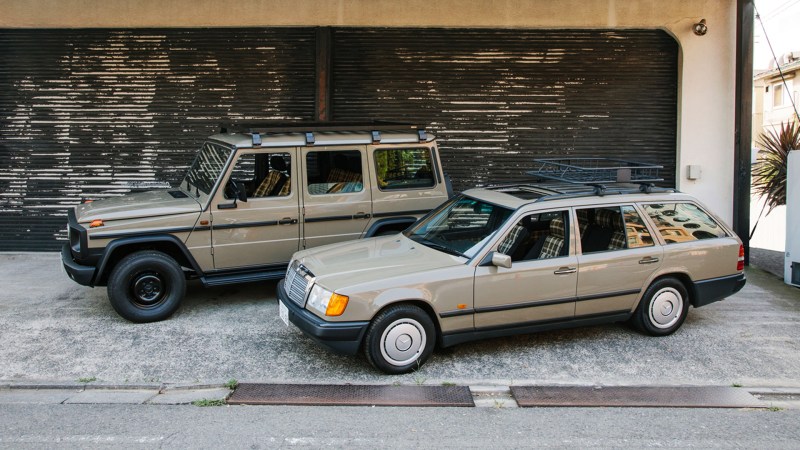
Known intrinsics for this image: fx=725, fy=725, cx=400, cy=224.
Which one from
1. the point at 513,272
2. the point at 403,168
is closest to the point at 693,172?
the point at 403,168

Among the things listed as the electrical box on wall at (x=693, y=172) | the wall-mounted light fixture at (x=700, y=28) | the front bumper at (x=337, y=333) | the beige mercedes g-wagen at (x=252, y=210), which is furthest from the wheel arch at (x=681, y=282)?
the wall-mounted light fixture at (x=700, y=28)

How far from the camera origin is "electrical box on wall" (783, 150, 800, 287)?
9430 mm

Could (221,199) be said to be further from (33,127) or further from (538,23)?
(538,23)

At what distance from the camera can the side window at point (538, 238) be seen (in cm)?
674

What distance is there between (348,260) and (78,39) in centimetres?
695

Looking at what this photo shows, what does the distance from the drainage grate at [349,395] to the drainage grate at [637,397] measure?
1.83 ft

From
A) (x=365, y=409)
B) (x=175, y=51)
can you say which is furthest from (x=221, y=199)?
(x=175, y=51)

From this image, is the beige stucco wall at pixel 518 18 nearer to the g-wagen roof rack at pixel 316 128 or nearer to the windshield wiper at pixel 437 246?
the g-wagen roof rack at pixel 316 128

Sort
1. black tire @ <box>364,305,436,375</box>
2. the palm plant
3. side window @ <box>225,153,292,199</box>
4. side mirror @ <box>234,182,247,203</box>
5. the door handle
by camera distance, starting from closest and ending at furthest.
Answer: black tire @ <box>364,305,436,375</box> < the door handle < side mirror @ <box>234,182,247,203</box> < side window @ <box>225,153,292,199</box> < the palm plant

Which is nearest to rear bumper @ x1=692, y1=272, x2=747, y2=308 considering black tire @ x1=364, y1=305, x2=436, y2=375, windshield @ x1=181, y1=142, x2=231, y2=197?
black tire @ x1=364, y1=305, x2=436, y2=375

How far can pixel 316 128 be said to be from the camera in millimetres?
8367

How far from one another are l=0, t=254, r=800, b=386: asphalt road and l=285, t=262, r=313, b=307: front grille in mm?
586

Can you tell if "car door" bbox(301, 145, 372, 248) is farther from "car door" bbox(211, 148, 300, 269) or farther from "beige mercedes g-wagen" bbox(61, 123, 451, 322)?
"car door" bbox(211, 148, 300, 269)

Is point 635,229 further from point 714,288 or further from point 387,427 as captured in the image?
point 387,427
